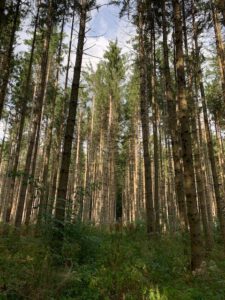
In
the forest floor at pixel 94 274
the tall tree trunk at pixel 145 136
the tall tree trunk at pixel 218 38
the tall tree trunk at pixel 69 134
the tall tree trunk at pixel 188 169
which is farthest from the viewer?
the tall tree trunk at pixel 218 38

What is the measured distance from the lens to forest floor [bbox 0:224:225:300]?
4625 millimetres

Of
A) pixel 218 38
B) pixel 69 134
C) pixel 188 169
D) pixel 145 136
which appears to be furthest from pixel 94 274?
pixel 218 38

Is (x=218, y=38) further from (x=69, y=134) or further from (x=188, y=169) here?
(x=69, y=134)

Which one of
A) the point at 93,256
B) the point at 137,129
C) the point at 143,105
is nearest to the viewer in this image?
the point at 93,256

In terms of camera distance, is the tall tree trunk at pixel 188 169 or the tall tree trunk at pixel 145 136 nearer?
the tall tree trunk at pixel 188 169

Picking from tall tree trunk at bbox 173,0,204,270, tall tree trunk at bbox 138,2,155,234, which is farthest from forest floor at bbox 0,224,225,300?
tall tree trunk at bbox 138,2,155,234

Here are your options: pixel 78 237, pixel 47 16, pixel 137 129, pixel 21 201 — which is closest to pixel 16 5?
pixel 47 16

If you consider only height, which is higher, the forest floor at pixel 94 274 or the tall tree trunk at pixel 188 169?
the tall tree trunk at pixel 188 169

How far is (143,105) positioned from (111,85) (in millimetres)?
12375

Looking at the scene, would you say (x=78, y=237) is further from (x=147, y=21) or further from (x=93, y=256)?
(x=147, y=21)

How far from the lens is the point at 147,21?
13.0 metres

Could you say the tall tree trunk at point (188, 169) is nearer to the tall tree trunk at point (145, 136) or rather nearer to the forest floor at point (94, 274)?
the forest floor at point (94, 274)

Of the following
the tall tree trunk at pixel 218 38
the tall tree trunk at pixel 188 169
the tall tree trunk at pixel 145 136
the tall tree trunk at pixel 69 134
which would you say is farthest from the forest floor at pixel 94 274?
the tall tree trunk at pixel 218 38

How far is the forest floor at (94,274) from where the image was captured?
462cm
